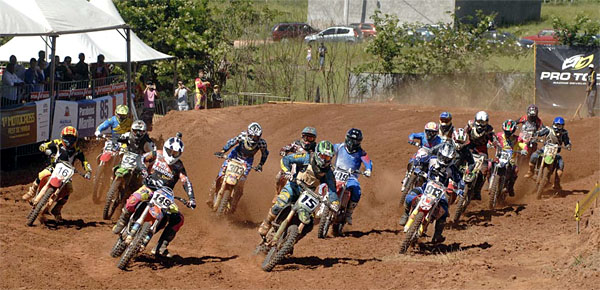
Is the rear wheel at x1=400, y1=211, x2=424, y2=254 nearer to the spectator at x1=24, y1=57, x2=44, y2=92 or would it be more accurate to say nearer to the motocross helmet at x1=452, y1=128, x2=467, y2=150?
the motocross helmet at x1=452, y1=128, x2=467, y2=150

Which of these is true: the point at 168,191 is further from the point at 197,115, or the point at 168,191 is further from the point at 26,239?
the point at 197,115

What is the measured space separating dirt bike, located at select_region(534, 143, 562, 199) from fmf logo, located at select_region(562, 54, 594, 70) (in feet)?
43.8

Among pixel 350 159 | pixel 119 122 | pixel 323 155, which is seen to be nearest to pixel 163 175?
pixel 323 155

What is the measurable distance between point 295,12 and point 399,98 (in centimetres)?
1975

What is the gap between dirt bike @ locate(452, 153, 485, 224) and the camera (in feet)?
49.7

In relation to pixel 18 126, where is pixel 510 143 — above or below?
above

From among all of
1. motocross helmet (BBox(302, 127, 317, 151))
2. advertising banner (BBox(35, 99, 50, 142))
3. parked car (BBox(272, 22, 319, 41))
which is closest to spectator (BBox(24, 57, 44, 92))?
advertising banner (BBox(35, 99, 50, 142))

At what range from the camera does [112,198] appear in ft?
47.3

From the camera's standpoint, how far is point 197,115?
28047 millimetres

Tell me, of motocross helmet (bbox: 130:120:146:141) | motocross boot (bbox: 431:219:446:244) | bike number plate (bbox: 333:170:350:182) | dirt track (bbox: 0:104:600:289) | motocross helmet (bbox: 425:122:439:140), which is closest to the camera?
dirt track (bbox: 0:104:600:289)

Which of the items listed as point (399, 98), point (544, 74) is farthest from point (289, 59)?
point (544, 74)

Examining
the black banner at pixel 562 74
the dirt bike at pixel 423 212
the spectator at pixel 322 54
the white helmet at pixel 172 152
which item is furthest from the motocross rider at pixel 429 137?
the spectator at pixel 322 54

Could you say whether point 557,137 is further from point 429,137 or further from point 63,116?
point 63,116

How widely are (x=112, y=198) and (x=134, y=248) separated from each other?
11.8 feet
